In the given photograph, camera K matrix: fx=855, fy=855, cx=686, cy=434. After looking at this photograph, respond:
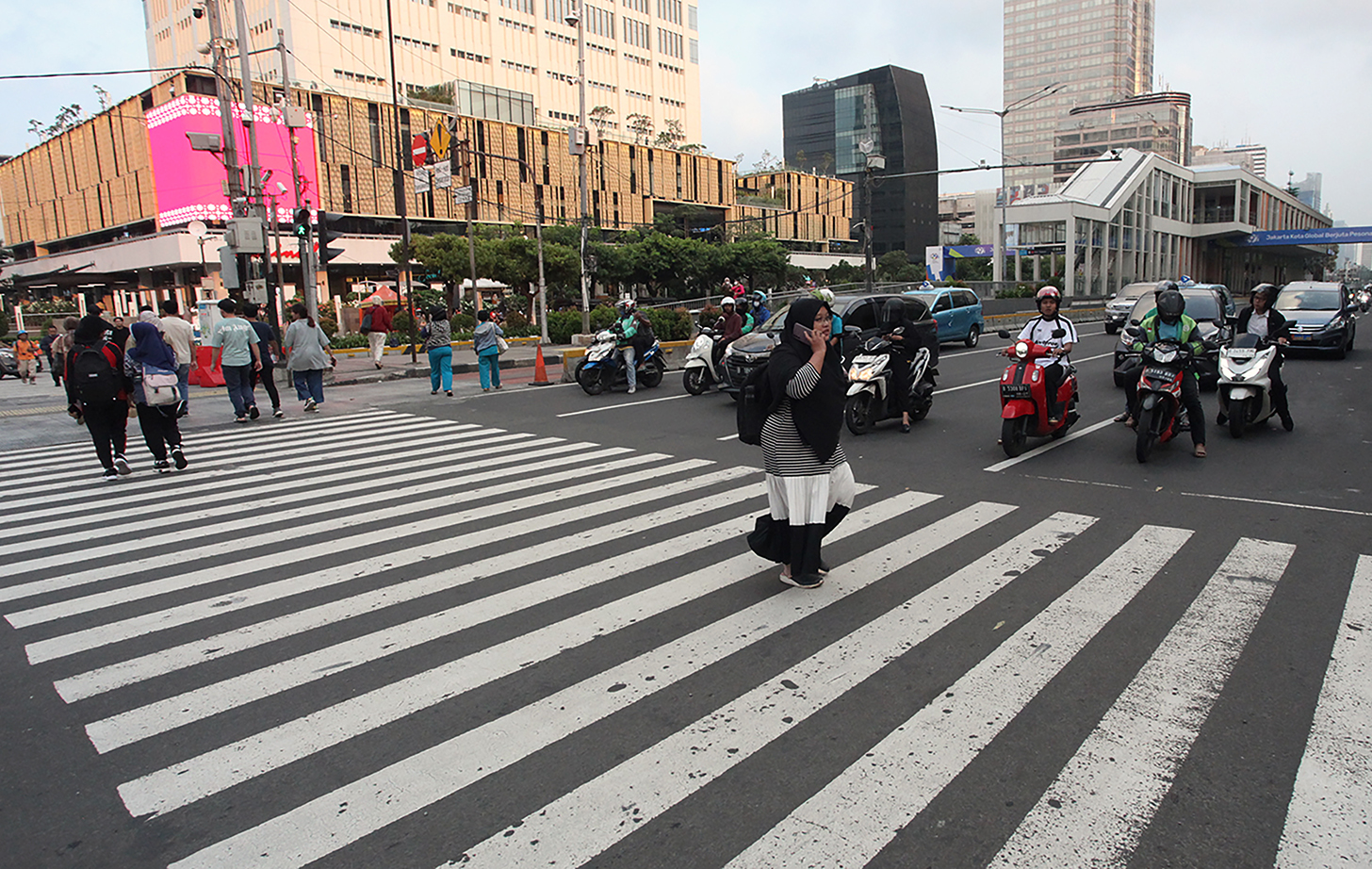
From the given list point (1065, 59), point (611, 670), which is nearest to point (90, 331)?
point (611, 670)

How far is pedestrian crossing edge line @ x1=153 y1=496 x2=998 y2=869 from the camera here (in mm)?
2871

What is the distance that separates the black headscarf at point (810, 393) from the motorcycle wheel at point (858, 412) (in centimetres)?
569

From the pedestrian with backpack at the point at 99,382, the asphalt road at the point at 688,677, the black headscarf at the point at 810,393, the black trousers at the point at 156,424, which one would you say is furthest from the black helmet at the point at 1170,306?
the pedestrian with backpack at the point at 99,382

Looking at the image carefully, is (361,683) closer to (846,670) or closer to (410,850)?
(410,850)

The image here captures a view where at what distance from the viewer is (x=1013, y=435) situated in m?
9.05

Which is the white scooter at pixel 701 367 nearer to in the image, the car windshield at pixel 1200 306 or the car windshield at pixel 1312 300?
the car windshield at pixel 1200 306

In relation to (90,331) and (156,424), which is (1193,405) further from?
(90,331)

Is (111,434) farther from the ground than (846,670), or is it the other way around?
(111,434)

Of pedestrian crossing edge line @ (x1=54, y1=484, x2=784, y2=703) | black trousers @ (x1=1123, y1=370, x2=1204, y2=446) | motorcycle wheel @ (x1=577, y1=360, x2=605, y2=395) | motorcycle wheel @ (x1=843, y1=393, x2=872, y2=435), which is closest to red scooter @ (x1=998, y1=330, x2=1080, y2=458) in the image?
black trousers @ (x1=1123, y1=370, x2=1204, y2=446)

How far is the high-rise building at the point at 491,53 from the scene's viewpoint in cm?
6694

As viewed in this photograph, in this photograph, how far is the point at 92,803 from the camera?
124 inches

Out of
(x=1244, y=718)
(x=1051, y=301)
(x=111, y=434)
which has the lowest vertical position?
(x=1244, y=718)

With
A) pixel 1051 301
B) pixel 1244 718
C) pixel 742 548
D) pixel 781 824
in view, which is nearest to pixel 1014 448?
pixel 1051 301

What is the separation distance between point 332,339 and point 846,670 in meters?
28.3
